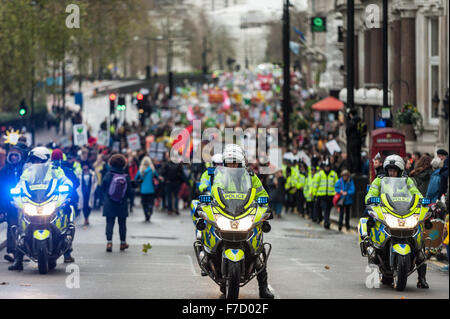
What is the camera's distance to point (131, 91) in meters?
126

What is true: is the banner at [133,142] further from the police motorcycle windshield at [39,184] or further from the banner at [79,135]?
the police motorcycle windshield at [39,184]

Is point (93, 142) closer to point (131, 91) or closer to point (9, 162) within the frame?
point (9, 162)

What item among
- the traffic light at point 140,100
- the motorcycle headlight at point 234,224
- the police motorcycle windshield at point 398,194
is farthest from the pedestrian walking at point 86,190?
the traffic light at point 140,100

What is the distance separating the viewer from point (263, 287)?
14.0 meters

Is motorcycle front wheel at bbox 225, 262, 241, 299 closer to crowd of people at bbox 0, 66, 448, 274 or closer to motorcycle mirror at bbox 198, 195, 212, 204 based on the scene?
motorcycle mirror at bbox 198, 195, 212, 204

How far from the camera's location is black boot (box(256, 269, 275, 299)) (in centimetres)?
1396

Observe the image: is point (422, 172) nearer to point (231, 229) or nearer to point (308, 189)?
point (231, 229)

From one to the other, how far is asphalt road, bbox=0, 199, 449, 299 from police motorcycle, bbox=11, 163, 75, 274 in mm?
344

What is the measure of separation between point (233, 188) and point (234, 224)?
1.66 feet

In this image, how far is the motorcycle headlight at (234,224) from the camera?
1337 cm

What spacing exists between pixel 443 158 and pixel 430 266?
2.38m

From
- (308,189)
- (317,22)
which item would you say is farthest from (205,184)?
(317,22)

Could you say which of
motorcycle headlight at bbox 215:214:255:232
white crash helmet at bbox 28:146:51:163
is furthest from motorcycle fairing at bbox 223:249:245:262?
white crash helmet at bbox 28:146:51:163
